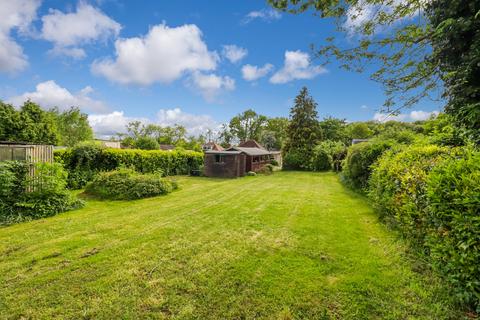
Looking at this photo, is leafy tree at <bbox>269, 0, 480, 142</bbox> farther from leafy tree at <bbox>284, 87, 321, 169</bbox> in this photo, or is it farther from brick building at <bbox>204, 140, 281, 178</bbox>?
leafy tree at <bbox>284, 87, 321, 169</bbox>

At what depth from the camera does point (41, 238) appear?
4723 mm

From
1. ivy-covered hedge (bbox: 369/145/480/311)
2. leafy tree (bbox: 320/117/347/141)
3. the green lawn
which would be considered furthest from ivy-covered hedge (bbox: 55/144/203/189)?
leafy tree (bbox: 320/117/347/141)

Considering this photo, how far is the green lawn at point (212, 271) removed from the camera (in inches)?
99.7

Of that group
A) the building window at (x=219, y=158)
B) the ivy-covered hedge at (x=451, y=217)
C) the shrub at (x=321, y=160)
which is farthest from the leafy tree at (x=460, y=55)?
the shrub at (x=321, y=160)

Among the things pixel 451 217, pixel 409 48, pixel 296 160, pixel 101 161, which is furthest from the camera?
pixel 296 160

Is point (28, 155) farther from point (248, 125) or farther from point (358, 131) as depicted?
point (248, 125)

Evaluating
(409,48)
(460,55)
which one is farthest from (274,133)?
(460,55)

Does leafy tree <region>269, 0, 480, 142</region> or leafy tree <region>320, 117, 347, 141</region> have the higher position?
leafy tree <region>320, 117, 347, 141</region>

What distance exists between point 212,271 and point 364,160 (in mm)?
9513

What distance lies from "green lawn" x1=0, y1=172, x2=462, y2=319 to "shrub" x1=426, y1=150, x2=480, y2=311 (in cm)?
39

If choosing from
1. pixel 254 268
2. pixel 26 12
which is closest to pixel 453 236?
pixel 254 268

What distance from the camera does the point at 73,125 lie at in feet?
127

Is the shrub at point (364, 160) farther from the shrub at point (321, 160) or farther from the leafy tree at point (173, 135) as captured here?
the leafy tree at point (173, 135)

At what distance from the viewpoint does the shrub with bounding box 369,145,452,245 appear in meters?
3.72
